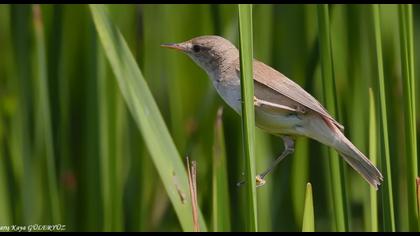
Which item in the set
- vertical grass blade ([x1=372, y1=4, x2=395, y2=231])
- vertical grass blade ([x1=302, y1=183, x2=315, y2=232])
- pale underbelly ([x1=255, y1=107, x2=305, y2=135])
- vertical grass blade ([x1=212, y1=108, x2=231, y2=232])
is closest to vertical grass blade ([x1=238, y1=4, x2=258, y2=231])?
vertical grass blade ([x1=302, y1=183, x2=315, y2=232])

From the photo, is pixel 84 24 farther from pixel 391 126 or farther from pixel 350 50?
pixel 391 126

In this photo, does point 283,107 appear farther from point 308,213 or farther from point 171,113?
point 171,113

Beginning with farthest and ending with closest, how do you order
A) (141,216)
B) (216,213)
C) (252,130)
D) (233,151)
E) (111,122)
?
1. (233,151)
2. (141,216)
3. (111,122)
4. (216,213)
5. (252,130)

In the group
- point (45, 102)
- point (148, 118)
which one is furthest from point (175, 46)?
point (45, 102)

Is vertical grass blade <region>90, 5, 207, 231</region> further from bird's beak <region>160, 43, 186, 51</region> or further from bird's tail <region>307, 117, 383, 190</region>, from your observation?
bird's tail <region>307, 117, 383, 190</region>

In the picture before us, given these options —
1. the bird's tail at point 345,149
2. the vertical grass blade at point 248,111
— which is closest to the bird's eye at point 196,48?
the bird's tail at point 345,149

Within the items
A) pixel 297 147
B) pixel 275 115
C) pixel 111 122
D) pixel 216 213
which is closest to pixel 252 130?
pixel 216 213
